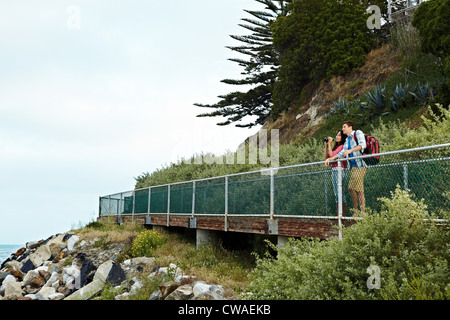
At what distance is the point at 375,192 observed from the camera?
7.74 meters

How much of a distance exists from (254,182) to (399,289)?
647 centimetres

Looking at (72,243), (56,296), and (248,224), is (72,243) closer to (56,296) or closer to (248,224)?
(56,296)

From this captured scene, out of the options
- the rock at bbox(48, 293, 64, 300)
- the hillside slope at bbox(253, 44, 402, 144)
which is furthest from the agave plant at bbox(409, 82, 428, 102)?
the rock at bbox(48, 293, 64, 300)

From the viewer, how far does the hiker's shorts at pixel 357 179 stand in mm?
7947

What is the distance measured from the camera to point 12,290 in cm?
1420

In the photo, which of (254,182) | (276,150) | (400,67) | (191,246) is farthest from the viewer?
(400,67)

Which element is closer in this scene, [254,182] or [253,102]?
[254,182]

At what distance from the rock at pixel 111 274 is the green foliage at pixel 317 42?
1926 centimetres

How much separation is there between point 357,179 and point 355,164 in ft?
1.27

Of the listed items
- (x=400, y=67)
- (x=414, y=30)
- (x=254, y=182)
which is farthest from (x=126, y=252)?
(x=414, y=30)

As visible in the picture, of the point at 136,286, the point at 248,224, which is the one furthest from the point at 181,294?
the point at 248,224

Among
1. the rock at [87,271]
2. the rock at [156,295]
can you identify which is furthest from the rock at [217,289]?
the rock at [87,271]

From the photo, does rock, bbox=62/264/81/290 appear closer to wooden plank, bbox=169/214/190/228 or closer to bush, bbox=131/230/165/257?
bush, bbox=131/230/165/257

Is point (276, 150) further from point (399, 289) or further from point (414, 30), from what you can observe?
point (414, 30)
